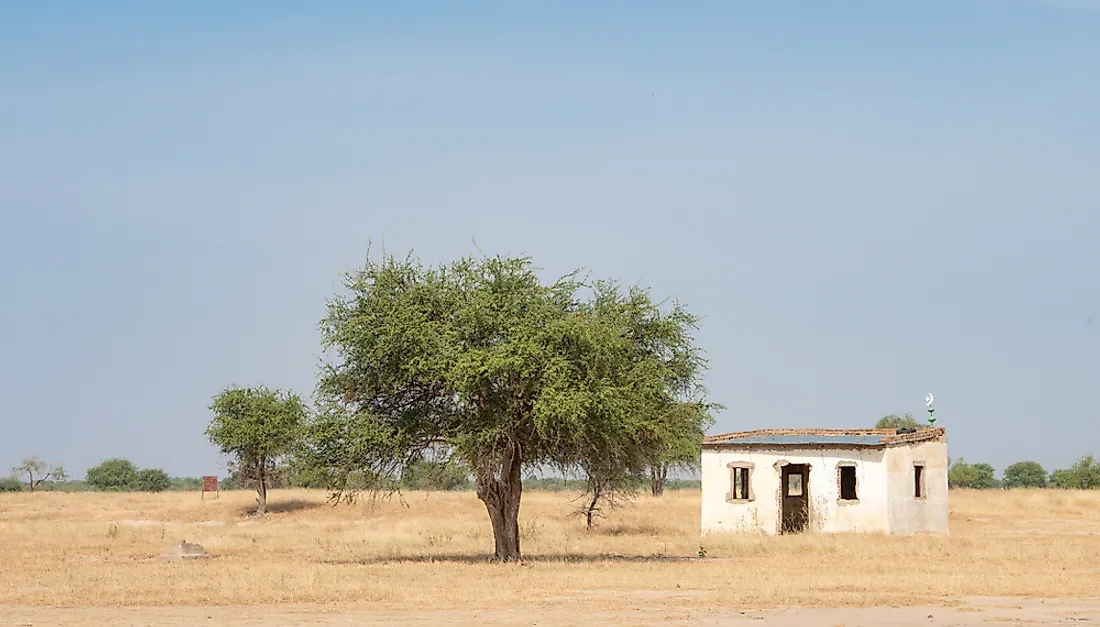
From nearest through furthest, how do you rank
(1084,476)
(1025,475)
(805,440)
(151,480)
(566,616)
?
(566,616) → (805,440) → (1084,476) → (151,480) → (1025,475)

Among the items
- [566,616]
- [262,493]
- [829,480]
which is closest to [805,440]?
[829,480]

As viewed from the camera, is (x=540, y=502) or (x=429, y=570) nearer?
(x=429, y=570)

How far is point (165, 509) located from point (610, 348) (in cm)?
4172

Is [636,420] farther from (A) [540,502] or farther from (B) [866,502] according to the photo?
(A) [540,502]

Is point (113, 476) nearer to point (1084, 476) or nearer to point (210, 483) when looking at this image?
point (210, 483)

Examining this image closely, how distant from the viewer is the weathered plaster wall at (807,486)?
156 feet

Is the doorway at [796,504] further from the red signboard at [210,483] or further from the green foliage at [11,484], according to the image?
the green foliage at [11,484]

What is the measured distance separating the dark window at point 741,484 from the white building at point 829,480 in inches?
1.5

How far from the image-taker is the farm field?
2420cm

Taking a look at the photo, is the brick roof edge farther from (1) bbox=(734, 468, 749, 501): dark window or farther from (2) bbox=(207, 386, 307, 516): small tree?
(2) bbox=(207, 386, 307, 516): small tree

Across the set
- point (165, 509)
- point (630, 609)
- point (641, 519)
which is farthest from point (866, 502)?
point (165, 509)

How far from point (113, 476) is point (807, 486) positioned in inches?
4400

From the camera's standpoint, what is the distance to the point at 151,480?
143m

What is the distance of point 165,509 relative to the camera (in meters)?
69.4
